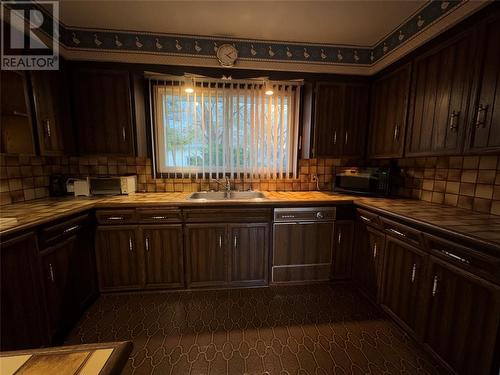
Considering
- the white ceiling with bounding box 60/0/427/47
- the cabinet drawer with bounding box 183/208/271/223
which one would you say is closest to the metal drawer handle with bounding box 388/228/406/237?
the cabinet drawer with bounding box 183/208/271/223

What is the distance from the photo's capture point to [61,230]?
5.30 feet

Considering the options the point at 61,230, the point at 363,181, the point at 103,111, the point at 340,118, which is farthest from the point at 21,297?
the point at 340,118

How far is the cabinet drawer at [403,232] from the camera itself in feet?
4.94

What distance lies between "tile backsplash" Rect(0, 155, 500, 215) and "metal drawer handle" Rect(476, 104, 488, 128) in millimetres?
404

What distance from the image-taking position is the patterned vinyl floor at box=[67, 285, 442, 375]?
1.43 m

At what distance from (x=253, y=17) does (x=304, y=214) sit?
190cm

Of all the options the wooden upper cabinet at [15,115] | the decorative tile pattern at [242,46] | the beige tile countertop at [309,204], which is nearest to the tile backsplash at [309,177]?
the beige tile countertop at [309,204]

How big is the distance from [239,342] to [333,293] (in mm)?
1114

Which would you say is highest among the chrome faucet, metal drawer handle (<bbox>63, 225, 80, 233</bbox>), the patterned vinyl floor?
the chrome faucet

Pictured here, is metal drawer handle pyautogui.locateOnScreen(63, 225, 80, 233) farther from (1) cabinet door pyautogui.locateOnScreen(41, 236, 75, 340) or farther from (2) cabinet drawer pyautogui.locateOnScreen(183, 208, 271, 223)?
(2) cabinet drawer pyautogui.locateOnScreen(183, 208, 271, 223)

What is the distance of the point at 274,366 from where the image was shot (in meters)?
1.42

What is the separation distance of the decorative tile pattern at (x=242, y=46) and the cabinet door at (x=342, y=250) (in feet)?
6.03

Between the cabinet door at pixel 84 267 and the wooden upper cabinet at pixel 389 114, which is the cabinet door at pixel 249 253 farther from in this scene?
the wooden upper cabinet at pixel 389 114

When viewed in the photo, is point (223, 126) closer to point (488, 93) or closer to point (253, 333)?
point (253, 333)
